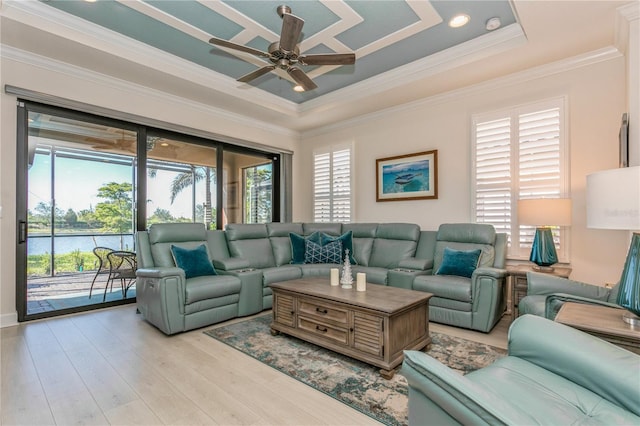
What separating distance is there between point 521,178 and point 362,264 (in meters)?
2.26

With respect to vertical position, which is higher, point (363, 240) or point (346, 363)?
point (363, 240)

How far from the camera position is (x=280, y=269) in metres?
4.08

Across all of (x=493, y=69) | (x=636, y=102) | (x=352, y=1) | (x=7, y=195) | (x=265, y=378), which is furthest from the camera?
(x=493, y=69)

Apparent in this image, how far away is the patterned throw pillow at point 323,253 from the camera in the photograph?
4.53 metres

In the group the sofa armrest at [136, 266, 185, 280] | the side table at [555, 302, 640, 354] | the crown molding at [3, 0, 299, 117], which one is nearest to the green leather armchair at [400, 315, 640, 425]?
the side table at [555, 302, 640, 354]

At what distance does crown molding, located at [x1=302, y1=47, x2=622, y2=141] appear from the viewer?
129 inches

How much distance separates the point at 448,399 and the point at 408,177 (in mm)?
4078

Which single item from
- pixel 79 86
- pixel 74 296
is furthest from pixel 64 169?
pixel 74 296

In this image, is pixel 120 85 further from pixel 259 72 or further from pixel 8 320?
pixel 8 320

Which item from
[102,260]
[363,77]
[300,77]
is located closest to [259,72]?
[300,77]

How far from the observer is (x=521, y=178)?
3738mm

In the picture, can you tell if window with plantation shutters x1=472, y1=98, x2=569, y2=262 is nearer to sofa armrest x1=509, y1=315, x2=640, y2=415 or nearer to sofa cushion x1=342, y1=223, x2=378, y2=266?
sofa cushion x1=342, y1=223, x2=378, y2=266

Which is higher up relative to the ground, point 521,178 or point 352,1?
point 352,1

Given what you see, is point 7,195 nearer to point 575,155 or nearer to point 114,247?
point 114,247
